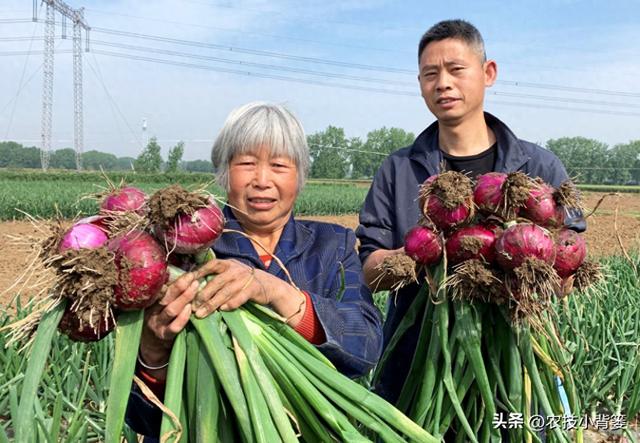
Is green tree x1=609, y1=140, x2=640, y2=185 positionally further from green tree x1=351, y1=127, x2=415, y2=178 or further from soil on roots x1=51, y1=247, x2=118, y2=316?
soil on roots x1=51, y1=247, x2=118, y2=316

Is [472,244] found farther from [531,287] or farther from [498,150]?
[498,150]

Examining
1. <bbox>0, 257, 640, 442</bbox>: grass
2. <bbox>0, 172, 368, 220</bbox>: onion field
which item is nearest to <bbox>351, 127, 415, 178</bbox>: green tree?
<bbox>0, 172, 368, 220</bbox>: onion field

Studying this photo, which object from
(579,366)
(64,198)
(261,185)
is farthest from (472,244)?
(64,198)

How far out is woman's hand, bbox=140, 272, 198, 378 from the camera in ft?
3.21

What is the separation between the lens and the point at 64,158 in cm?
7462

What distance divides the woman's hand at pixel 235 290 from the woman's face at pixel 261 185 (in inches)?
10.8

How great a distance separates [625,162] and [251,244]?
6053 centimetres

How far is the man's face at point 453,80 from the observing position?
1.76 meters

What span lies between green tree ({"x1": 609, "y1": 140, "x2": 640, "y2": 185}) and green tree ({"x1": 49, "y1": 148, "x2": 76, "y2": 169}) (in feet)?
212

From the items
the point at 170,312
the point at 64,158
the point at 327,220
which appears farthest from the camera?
the point at 64,158

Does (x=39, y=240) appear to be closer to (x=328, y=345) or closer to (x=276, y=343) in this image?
(x=276, y=343)

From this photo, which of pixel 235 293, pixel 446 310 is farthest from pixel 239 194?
pixel 446 310

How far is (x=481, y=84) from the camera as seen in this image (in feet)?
5.94

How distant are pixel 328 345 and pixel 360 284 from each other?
0.82ft
